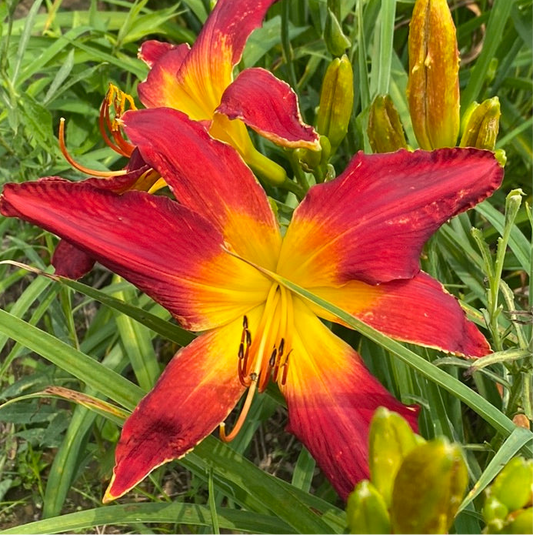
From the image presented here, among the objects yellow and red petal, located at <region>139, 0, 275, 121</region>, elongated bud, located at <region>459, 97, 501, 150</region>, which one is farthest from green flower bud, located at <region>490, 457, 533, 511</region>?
yellow and red petal, located at <region>139, 0, 275, 121</region>

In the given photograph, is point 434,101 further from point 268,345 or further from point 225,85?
point 268,345

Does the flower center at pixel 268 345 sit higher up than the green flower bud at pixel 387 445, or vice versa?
the green flower bud at pixel 387 445

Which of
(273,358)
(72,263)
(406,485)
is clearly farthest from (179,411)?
(406,485)

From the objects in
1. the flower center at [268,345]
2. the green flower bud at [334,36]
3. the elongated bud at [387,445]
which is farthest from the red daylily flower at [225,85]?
the elongated bud at [387,445]

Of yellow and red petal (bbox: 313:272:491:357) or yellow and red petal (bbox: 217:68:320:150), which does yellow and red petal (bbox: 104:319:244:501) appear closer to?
yellow and red petal (bbox: 313:272:491:357)

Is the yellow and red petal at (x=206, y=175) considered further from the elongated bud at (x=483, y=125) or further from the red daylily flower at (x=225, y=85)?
the elongated bud at (x=483, y=125)

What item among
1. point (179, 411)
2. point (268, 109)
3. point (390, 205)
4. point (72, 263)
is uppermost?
point (268, 109)

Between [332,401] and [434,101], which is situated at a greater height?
[434,101]
